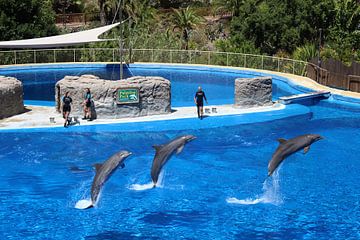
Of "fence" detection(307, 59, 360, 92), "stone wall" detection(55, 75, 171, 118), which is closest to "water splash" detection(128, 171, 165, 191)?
"stone wall" detection(55, 75, 171, 118)

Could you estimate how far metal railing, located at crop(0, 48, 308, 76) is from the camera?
118 ft

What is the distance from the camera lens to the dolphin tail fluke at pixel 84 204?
1289cm

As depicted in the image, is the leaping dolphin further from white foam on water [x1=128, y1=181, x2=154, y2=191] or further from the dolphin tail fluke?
white foam on water [x1=128, y1=181, x2=154, y2=191]

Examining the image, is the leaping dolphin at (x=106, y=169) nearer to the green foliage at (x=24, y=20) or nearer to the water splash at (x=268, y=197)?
the water splash at (x=268, y=197)

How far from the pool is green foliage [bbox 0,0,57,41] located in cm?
2172

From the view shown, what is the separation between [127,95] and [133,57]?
60.2 feet

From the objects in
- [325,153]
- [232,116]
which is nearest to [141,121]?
[232,116]

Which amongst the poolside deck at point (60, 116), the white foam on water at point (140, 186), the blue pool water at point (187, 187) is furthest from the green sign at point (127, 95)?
the white foam on water at point (140, 186)

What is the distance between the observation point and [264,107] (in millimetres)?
22938

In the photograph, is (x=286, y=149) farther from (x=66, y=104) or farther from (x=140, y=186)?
(x=66, y=104)

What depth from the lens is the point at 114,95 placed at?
67.7 ft

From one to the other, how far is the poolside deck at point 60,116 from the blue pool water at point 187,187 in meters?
0.83

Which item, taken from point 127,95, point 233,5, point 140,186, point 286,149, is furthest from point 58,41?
point 233,5

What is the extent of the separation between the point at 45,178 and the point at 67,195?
158 centimetres
